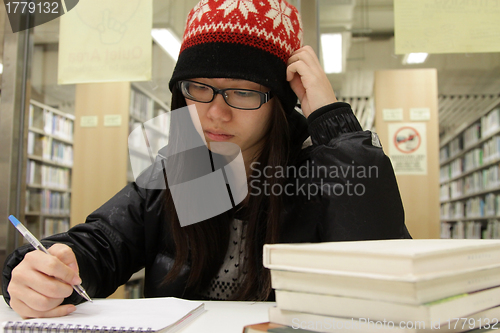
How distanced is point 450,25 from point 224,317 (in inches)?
43.4

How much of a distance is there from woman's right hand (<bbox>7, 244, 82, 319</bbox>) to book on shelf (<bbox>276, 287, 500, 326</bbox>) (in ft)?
1.27

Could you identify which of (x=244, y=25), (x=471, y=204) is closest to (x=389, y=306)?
(x=244, y=25)

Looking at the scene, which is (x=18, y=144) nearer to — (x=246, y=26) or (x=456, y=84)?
(x=246, y=26)

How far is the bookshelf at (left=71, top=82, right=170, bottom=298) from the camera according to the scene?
159 cm

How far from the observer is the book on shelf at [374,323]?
0.33 meters

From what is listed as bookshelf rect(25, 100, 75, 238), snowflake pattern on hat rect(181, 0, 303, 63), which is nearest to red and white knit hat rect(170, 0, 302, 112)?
snowflake pattern on hat rect(181, 0, 303, 63)

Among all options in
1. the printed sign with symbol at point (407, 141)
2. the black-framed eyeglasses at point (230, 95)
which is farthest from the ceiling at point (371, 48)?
the black-framed eyeglasses at point (230, 95)

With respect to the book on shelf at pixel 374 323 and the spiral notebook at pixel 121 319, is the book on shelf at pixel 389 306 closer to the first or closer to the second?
the book on shelf at pixel 374 323

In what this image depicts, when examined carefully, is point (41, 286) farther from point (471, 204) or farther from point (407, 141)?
point (471, 204)

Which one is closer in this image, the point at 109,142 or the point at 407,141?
the point at 407,141

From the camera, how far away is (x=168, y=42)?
150cm

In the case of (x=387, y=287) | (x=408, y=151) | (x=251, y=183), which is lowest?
(x=387, y=287)

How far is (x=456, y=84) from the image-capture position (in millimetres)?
1536

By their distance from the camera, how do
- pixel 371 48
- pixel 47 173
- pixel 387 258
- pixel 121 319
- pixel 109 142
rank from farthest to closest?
1. pixel 109 142
2. pixel 47 173
3. pixel 371 48
4. pixel 121 319
5. pixel 387 258
